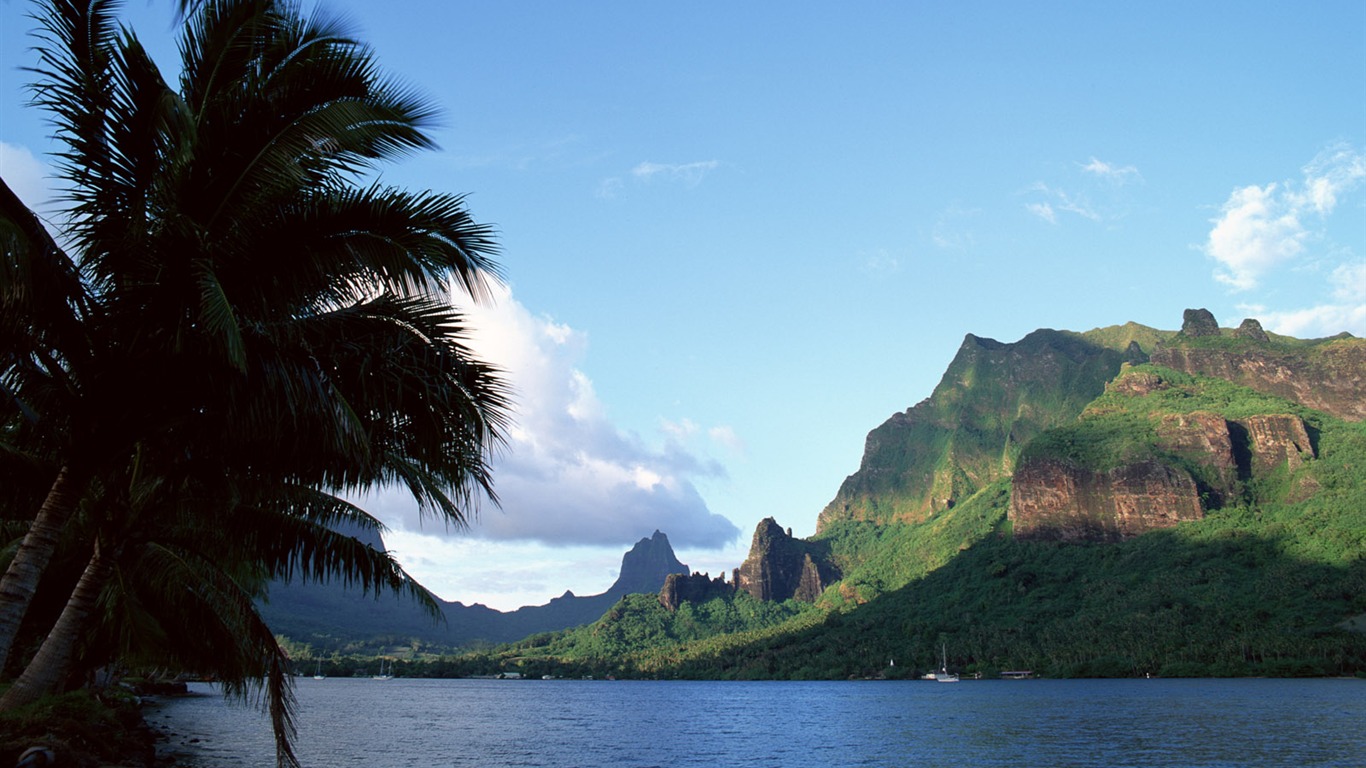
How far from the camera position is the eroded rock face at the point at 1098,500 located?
6678 inches

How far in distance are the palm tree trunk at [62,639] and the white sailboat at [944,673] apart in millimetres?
141461

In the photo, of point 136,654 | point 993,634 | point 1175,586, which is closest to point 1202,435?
point 1175,586

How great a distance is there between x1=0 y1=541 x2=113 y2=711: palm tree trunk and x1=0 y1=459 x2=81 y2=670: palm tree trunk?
1708 millimetres

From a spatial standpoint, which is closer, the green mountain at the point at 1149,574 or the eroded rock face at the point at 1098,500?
the green mountain at the point at 1149,574

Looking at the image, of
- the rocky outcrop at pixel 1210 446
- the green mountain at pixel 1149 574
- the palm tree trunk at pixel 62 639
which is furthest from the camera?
the rocky outcrop at pixel 1210 446

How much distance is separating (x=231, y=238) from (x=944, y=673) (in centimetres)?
14707

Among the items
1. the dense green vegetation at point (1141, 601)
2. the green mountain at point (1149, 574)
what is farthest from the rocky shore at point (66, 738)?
the green mountain at point (1149, 574)

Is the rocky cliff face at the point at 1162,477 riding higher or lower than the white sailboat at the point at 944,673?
higher

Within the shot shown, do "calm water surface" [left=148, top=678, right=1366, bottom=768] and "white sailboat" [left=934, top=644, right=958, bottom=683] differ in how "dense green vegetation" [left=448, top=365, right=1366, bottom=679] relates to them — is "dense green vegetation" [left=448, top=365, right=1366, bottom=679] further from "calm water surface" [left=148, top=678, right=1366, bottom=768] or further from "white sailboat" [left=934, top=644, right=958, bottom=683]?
"calm water surface" [left=148, top=678, right=1366, bottom=768]

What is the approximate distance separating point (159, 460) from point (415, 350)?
3358 mm

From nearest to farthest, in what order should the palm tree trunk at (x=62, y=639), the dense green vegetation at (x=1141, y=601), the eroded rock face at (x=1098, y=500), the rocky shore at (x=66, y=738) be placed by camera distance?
1. the palm tree trunk at (x=62, y=639)
2. the rocky shore at (x=66, y=738)
3. the dense green vegetation at (x=1141, y=601)
4. the eroded rock face at (x=1098, y=500)

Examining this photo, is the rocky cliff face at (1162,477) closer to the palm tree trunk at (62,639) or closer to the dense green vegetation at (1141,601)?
the dense green vegetation at (1141,601)

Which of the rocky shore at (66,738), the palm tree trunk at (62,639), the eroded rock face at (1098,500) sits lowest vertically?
the rocky shore at (66,738)

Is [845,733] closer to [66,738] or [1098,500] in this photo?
[66,738]
